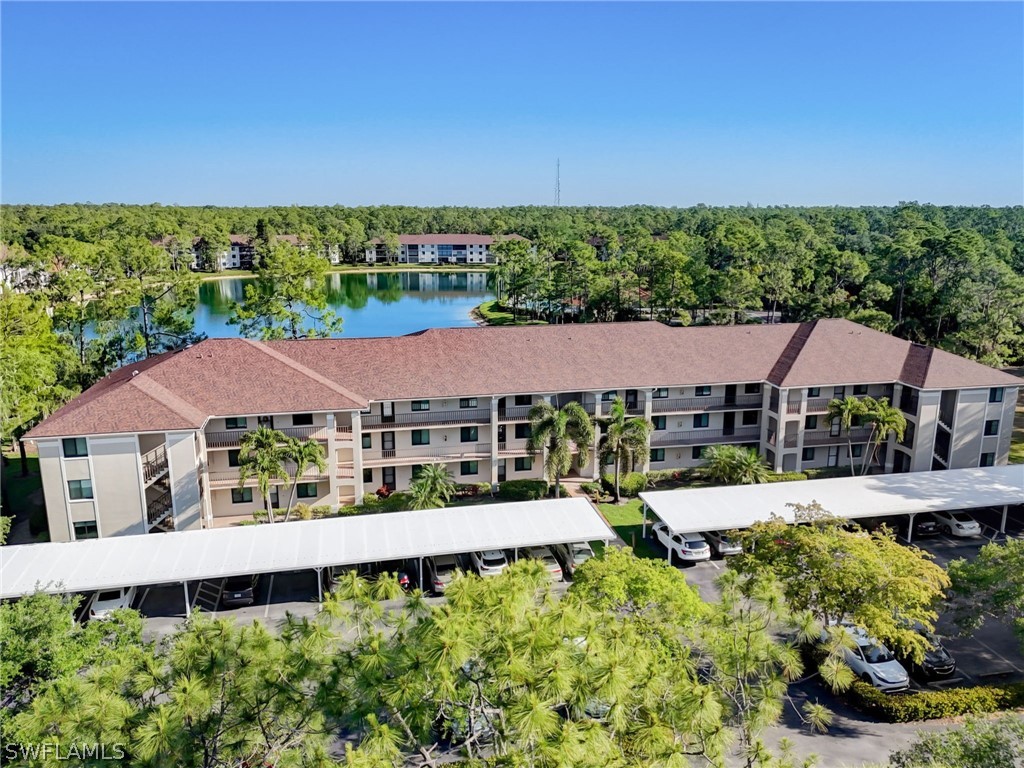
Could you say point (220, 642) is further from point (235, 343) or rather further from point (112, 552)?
point (235, 343)

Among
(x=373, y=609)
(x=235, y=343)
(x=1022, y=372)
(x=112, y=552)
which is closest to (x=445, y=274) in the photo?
(x=1022, y=372)

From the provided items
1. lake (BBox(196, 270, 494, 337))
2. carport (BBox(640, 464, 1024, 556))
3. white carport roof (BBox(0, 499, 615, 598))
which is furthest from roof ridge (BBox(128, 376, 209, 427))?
lake (BBox(196, 270, 494, 337))

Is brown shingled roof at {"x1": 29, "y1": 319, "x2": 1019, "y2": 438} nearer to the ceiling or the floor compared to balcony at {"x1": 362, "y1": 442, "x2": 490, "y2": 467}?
nearer to the ceiling

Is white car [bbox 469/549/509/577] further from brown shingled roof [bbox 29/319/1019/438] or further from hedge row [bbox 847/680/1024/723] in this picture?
hedge row [bbox 847/680/1024/723]

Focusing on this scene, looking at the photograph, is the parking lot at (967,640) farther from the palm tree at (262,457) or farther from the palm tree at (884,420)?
the palm tree at (262,457)

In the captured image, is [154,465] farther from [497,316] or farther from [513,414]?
[497,316]

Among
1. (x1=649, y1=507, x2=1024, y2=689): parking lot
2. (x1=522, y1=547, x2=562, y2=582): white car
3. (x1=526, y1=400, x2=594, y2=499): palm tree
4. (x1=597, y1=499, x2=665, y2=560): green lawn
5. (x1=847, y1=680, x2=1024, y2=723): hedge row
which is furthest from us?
(x1=526, y1=400, x2=594, y2=499): palm tree

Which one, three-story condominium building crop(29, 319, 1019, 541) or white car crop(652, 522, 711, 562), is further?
white car crop(652, 522, 711, 562)
